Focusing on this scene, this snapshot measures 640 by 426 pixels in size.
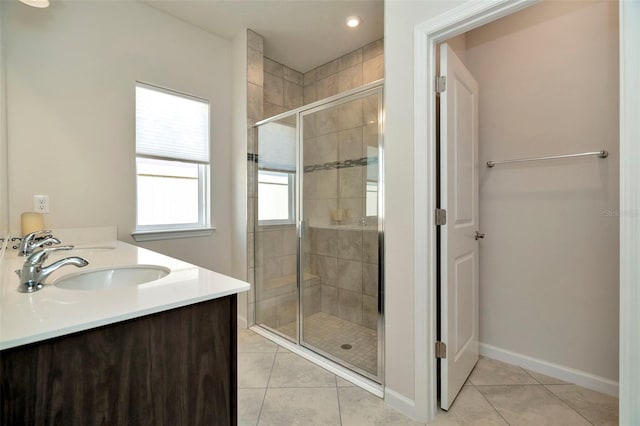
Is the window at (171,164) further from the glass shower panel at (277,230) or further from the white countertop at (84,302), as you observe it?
the white countertop at (84,302)

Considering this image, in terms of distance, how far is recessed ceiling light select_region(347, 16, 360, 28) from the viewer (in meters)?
2.47

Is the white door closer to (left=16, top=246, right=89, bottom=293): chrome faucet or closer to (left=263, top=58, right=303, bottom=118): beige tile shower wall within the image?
(left=16, top=246, right=89, bottom=293): chrome faucet

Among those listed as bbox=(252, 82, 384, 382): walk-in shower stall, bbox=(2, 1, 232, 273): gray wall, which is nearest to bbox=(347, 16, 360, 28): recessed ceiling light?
bbox=(252, 82, 384, 382): walk-in shower stall

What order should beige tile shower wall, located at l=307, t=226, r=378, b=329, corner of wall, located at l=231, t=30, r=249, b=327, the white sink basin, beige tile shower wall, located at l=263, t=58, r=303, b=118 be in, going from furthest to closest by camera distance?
beige tile shower wall, located at l=263, t=58, r=303, b=118 < corner of wall, located at l=231, t=30, r=249, b=327 < beige tile shower wall, located at l=307, t=226, r=378, b=329 < the white sink basin

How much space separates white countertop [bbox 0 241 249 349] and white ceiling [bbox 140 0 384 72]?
7.11 feet

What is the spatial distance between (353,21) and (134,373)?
282 centimetres

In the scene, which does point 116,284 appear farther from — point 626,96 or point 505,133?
point 505,133

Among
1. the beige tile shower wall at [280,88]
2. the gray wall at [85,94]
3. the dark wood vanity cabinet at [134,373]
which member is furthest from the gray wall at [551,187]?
the gray wall at [85,94]

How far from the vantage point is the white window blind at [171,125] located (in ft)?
7.54

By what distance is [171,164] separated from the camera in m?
2.47

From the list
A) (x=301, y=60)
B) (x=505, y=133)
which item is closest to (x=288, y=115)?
(x=301, y=60)

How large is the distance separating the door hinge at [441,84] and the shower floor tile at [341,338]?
1641mm

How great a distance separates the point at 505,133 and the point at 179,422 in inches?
95.0

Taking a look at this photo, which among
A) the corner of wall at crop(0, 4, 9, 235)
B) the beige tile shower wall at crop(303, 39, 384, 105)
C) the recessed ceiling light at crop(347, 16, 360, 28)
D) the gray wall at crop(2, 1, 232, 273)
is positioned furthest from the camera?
the beige tile shower wall at crop(303, 39, 384, 105)
